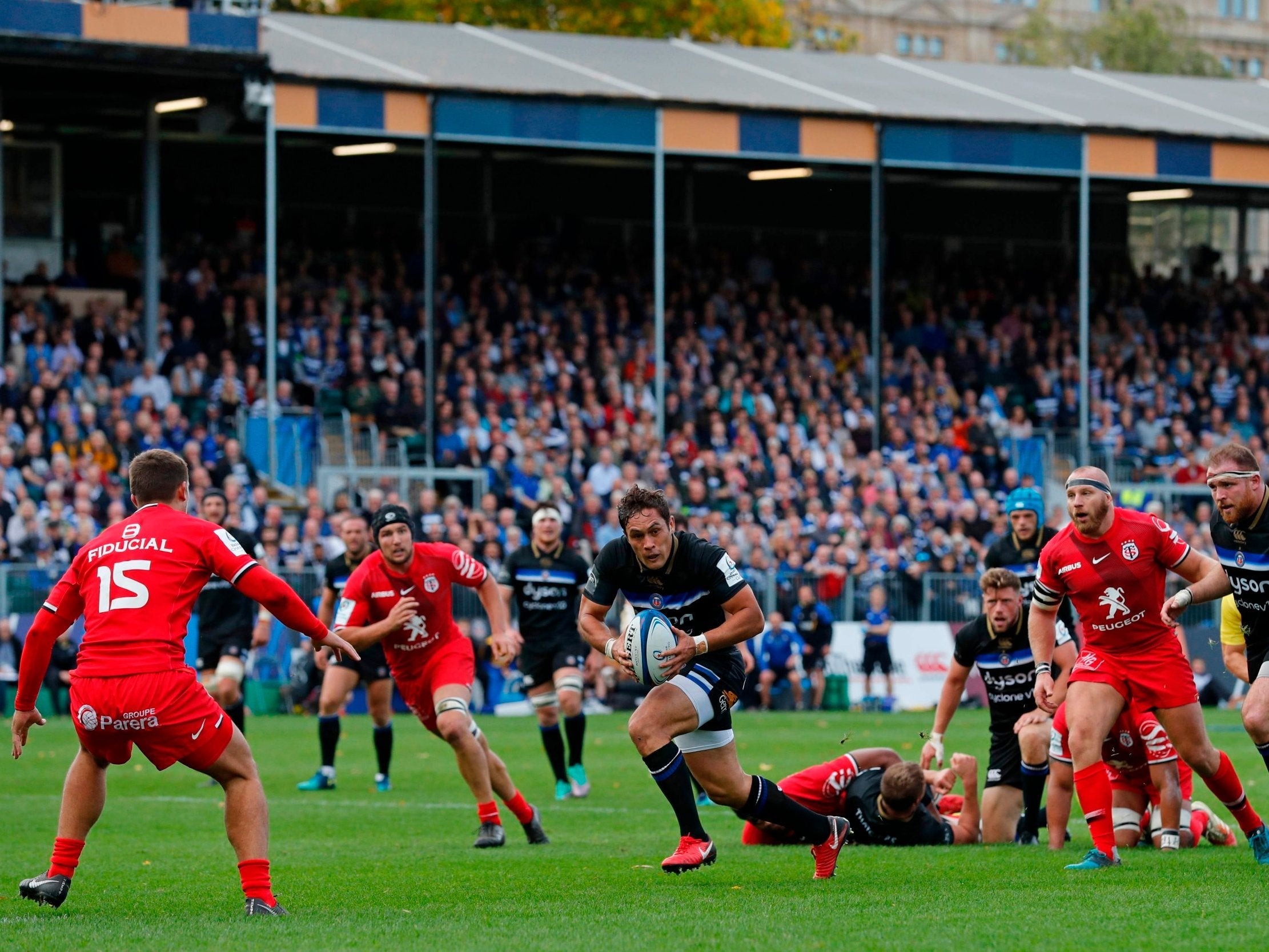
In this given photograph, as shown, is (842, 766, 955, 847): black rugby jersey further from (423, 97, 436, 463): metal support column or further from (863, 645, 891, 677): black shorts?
(423, 97, 436, 463): metal support column

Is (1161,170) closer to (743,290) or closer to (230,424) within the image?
(743,290)

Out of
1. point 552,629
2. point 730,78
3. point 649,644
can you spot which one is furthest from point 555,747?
point 730,78

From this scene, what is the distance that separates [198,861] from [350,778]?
5384 mm

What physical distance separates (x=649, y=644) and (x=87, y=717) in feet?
8.20

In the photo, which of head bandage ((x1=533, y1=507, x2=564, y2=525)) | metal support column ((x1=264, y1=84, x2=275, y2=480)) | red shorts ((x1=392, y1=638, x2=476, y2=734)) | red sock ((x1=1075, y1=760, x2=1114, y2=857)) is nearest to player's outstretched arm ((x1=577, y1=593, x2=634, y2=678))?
red shorts ((x1=392, y1=638, x2=476, y2=734))

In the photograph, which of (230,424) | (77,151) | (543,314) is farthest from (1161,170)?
(77,151)

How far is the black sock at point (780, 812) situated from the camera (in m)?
8.72

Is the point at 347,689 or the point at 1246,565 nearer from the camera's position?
the point at 1246,565

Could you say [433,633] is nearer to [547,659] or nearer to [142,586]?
[547,659]

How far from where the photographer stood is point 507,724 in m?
21.3

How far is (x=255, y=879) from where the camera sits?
307 inches

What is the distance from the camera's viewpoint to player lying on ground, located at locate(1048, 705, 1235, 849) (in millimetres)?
10125

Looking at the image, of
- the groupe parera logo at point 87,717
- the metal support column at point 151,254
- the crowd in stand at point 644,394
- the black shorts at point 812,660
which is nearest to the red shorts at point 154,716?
the groupe parera logo at point 87,717

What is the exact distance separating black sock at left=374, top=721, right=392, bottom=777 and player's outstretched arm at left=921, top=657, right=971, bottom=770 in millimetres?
5020
